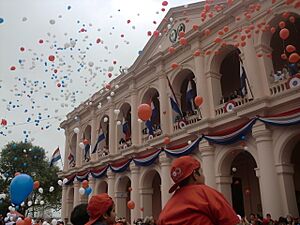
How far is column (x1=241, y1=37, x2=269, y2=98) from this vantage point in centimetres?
1116

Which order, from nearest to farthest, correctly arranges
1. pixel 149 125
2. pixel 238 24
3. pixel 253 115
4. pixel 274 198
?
pixel 274 198, pixel 253 115, pixel 238 24, pixel 149 125

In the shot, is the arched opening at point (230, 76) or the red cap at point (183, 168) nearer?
the red cap at point (183, 168)

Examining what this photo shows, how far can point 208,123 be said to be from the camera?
12.6 metres

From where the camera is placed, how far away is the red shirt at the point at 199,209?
6.77ft

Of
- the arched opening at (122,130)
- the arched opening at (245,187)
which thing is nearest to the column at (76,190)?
the arched opening at (122,130)

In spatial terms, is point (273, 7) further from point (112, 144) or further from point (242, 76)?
point (112, 144)

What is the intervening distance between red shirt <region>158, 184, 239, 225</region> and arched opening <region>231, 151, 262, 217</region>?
12.2 meters

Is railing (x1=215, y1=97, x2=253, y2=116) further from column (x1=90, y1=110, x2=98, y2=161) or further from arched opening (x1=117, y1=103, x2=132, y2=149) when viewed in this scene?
column (x1=90, y1=110, x2=98, y2=161)

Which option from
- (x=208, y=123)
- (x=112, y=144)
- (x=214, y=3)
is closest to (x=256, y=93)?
(x=208, y=123)

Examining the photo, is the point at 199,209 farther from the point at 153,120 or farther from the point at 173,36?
the point at 173,36

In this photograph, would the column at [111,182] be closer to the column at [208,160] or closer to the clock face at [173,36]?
the column at [208,160]

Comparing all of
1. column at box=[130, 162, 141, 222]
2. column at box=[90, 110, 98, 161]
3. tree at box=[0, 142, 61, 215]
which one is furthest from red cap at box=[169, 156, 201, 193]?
tree at box=[0, 142, 61, 215]

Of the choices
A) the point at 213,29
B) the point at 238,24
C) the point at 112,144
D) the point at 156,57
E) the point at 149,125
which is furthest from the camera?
the point at 112,144

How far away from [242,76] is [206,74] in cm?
206
